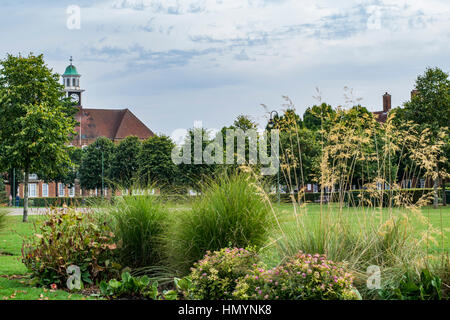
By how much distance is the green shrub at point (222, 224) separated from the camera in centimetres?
679

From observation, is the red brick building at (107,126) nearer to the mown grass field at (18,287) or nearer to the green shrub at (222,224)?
the mown grass field at (18,287)

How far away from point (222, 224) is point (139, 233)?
1.53 meters

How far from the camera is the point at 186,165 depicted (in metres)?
38.7

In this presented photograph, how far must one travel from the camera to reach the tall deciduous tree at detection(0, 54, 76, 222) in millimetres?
21125

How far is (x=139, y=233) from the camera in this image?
7.67 metres

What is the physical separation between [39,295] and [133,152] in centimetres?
5100

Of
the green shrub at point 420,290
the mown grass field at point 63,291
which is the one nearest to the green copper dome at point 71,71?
the mown grass field at point 63,291

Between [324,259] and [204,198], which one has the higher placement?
[204,198]

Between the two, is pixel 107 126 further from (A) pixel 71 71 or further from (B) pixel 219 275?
(B) pixel 219 275

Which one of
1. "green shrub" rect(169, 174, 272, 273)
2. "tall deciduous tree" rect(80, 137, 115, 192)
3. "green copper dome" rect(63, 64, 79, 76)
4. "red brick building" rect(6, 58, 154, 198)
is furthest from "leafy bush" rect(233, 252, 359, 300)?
"green copper dome" rect(63, 64, 79, 76)

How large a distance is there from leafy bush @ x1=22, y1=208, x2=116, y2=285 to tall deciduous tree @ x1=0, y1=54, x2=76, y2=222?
14392 millimetres

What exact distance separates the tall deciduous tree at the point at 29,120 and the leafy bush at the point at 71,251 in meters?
14.4

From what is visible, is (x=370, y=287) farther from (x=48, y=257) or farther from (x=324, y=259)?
(x=48, y=257)
